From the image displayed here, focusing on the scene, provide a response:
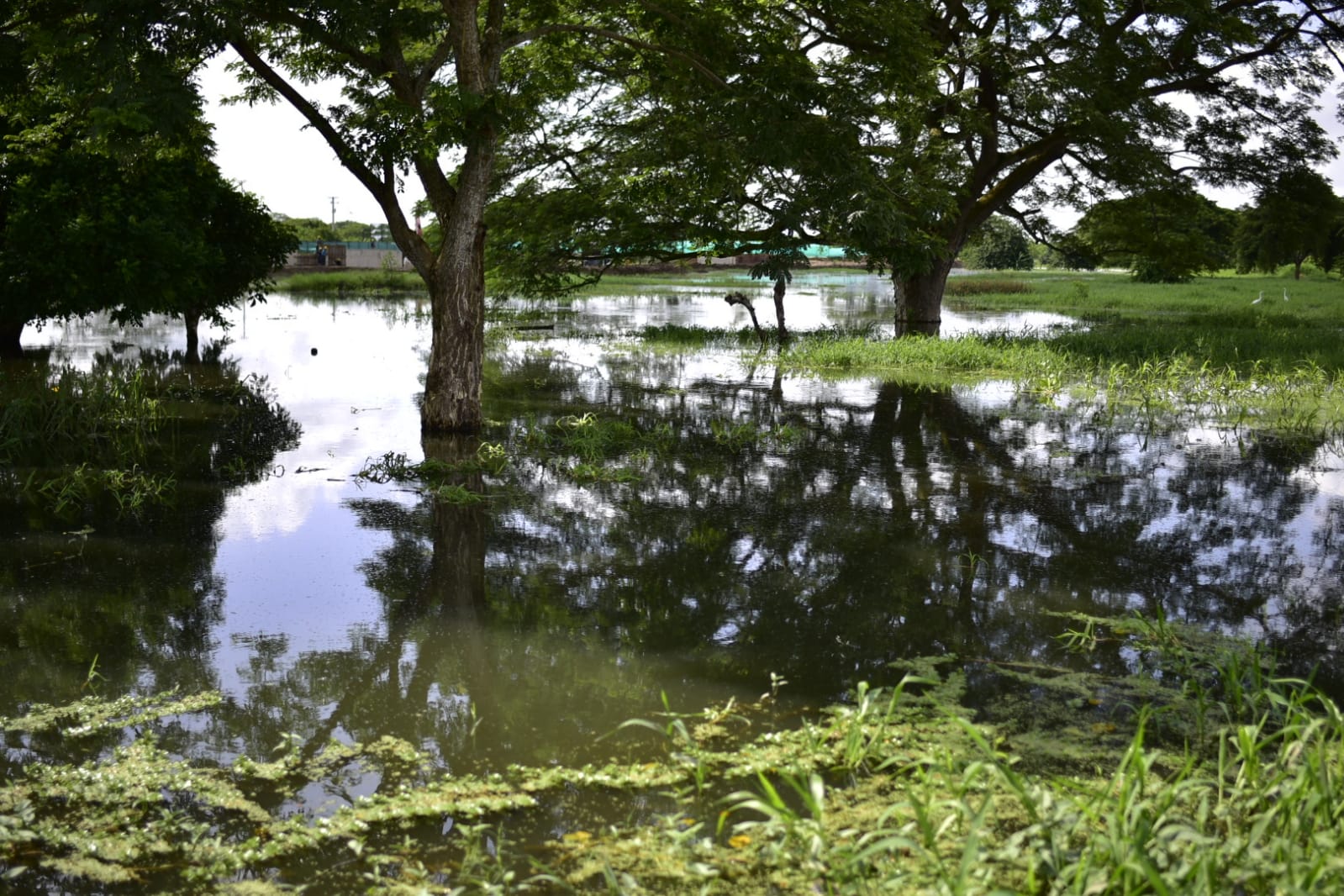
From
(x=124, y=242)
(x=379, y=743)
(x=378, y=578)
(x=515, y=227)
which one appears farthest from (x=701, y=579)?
(x=515, y=227)

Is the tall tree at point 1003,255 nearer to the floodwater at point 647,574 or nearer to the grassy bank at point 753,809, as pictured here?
the floodwater at point 647,574

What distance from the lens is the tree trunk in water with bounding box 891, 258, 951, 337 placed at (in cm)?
2028

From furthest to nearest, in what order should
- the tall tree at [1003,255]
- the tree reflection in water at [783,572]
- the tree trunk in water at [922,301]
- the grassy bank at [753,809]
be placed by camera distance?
1. the tall tree at [1003,255]
2. the tree trunk in water at [922,301]
3. the tree reflection in water at [783,572]
4. the grassy bank at [753,809]

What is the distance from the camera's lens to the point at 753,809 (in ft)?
11.9

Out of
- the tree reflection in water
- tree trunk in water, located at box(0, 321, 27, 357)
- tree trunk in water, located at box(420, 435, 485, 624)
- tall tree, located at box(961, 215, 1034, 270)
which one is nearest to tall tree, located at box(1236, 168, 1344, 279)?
the tree reflection in water

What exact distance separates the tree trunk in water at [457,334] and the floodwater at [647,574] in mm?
397

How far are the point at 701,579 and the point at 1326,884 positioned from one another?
3.80 meters

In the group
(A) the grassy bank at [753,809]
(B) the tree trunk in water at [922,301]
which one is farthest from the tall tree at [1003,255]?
(A) the grassy bank at [753,809]

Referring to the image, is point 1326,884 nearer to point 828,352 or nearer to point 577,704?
point 577,704

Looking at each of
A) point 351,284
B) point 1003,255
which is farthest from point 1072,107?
point 1003,255

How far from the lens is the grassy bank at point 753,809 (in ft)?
9.77

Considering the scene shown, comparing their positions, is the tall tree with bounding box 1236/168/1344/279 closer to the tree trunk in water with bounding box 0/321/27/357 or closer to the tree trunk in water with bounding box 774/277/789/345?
the tree trunk in water with bounding box 774/277/789/345

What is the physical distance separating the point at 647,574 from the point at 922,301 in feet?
49.9

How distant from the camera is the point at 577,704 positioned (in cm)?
453
